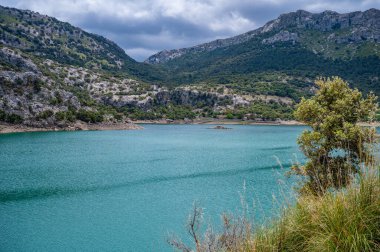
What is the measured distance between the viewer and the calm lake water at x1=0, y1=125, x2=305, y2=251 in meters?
24.4

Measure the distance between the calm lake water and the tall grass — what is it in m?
0.94

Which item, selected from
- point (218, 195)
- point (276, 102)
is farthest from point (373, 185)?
point (276, 102)

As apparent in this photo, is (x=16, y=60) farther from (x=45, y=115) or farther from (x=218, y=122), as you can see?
(x=218, y=122)

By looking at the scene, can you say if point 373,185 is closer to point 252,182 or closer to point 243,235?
point 243,235

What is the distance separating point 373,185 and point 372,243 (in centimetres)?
91

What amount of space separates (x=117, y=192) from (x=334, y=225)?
3437 cm

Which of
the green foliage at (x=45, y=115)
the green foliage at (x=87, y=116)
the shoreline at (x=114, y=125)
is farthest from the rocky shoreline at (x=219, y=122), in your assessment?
the green foliage at (x=45, y=115)

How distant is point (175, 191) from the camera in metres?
38.9

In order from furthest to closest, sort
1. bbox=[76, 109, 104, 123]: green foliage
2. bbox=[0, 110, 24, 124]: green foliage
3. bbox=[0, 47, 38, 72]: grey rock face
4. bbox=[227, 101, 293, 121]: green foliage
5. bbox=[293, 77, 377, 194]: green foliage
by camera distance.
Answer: bbox=[227, 101, 293, 121]: green foliage
bbox=[0, 47, 38, 72]: grey rock face
bbox=[76, 109, 104, 123]: green foliage
bbox=[0, 110, 24, 124]: green foliage
bbox=[293, 77, 377, 194]: green foliage

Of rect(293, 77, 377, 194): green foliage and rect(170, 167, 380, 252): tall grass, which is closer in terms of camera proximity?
rect(170, 167, 380, 252): tall grass

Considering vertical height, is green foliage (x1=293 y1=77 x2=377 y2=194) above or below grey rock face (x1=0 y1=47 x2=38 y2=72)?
below

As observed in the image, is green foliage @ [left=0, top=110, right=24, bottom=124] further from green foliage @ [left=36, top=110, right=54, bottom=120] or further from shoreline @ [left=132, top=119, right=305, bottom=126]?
shoreline @ [left=132, top=119, right=305, bottom=126]

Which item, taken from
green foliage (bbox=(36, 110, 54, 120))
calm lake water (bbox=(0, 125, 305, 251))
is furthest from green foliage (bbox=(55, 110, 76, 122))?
calm lake water (bbox=(0, 125, 305, 251))

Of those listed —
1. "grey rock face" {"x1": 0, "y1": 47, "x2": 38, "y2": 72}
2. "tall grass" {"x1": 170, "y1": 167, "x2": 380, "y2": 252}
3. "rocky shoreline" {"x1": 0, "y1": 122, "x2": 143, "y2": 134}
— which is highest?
"grey rock face" {"x1": 0, "y1": 47, "x2": 38, "y2": 72}
